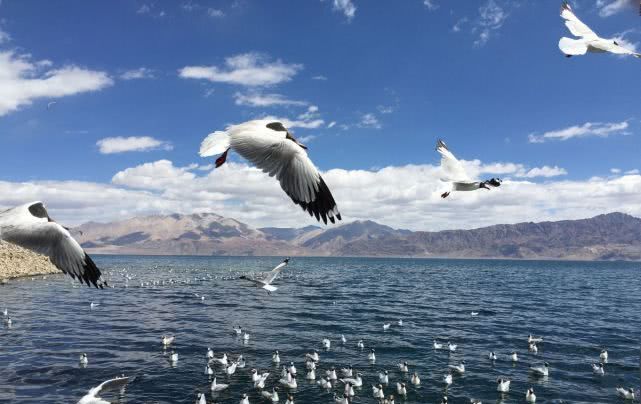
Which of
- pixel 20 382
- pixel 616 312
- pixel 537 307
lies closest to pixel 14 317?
pixel 20 382

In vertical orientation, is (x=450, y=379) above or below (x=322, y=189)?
below

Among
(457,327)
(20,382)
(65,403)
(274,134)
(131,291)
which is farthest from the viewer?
(131,291)

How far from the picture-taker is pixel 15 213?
6.56 m

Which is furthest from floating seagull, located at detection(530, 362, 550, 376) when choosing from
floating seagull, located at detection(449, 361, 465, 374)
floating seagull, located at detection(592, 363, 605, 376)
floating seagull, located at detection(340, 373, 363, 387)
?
floating seagull, located at detection(340, 373, 363, 387)

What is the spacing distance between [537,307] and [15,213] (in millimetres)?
51376

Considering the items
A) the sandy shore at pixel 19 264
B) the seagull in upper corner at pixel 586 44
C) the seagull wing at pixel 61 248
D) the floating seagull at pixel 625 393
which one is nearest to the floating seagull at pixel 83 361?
the seagull wing at pixel 61 248

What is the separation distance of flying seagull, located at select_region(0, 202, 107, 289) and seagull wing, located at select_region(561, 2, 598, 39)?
6.21 metres

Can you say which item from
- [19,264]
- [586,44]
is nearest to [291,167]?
[586,44]

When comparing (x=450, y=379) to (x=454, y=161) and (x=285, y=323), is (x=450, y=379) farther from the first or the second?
(x=285, y=323)

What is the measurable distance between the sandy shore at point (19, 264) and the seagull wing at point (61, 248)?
6297 centimetres

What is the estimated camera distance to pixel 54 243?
6.47 meters

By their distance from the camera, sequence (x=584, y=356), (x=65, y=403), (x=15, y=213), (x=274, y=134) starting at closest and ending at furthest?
1. (x=274, y=134)
2. (x=15, y=213)
3. (x=65, y=403)
4. (x=584, y=356)

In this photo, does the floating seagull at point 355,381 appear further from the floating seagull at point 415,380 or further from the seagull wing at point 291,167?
the seagull wing at point 291,167

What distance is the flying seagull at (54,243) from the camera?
20.6ft
